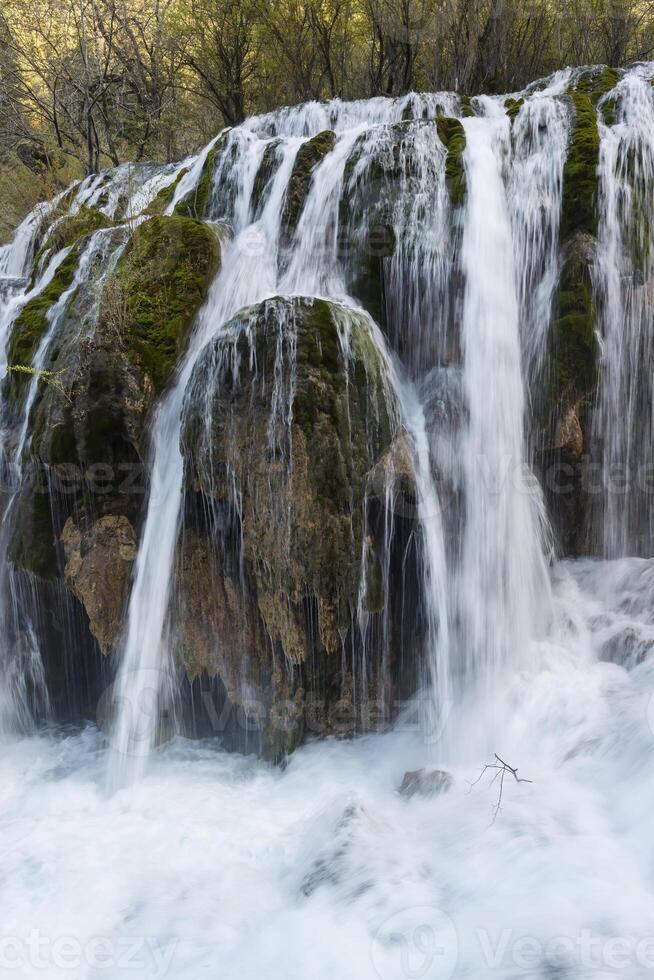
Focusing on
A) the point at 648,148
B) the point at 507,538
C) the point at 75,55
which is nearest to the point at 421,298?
the point at 507,538

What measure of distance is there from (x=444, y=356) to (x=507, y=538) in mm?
1740

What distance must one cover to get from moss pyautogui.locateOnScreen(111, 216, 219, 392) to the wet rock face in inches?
53.0

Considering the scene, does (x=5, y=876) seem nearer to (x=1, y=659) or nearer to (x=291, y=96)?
(x=1, y=659)

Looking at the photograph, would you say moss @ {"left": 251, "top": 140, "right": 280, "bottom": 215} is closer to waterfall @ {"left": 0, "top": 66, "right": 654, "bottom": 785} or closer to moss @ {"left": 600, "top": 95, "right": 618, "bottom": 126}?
waterfall @ {"left": 0, "top": 66, "right": 654, "bottom": 785}

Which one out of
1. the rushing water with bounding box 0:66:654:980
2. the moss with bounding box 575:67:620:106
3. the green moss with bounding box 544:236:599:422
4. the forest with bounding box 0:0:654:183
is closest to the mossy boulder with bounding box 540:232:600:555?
the green moss with bounding box 544:236:599:422

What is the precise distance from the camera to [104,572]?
4883mm

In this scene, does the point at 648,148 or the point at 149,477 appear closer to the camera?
the point at 149,477

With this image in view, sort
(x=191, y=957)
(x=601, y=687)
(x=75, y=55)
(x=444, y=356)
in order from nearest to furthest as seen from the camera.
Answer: (x=191, y=957) → (x=601, y=687) → (x=444, y=356) → (x=75, y=55)

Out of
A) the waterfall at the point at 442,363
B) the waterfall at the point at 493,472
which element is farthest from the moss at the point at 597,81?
the waterfall at the point at 493,472

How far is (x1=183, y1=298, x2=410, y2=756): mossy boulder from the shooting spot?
14.3 feet

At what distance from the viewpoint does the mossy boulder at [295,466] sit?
4.35 m

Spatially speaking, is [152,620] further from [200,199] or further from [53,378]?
[200,199]

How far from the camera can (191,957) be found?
2.99 m

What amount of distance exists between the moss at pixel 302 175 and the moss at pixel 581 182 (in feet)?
8.88
